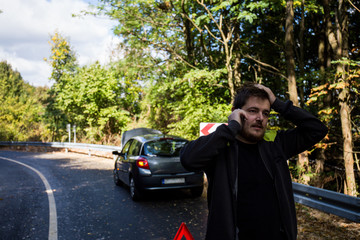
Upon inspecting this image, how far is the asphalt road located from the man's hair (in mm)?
3237

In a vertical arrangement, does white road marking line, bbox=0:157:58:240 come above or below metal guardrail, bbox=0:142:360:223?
below

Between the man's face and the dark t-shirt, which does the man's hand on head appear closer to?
the man's face

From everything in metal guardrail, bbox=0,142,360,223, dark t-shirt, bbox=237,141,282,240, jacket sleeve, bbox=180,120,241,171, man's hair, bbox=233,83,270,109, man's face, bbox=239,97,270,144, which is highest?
man's hair, bbox=233,83,270,109

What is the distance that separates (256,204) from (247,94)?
794 mm

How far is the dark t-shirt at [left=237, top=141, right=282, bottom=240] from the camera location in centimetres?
180

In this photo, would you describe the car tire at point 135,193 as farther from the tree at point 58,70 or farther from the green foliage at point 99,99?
the tree at point 58,70

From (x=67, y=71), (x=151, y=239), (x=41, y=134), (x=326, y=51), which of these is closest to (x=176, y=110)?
(x=326, y=51)

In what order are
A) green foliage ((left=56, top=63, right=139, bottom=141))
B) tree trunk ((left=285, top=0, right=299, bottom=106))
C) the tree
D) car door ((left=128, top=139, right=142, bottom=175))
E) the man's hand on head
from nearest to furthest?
the man's hand on head, car door ((left=128, top=139, right=142, bottom=175)), tree trunk ((left=285, top=0, right=299, bottom=106)), green foliage ((left=56, top=63, right=139, bottom=141)), the tree

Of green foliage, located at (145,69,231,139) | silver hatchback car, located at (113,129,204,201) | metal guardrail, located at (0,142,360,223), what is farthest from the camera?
green foliage, located at (145,69,231,139)

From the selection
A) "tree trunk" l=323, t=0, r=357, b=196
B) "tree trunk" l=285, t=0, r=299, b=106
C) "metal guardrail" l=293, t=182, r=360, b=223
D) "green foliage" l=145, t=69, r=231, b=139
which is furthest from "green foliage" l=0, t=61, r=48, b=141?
"metal guardrail" l=293, t=182, r=360, b=223

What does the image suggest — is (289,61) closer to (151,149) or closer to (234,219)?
(151,149)

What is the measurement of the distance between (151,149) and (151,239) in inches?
109

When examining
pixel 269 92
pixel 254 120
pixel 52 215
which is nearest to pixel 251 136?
pixel 254 120

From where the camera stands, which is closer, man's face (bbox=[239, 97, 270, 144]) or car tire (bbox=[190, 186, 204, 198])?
man's face (bbox=[239, 97, 270, 144])
